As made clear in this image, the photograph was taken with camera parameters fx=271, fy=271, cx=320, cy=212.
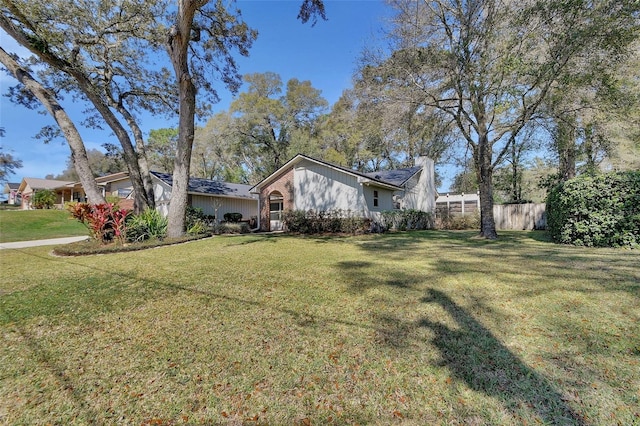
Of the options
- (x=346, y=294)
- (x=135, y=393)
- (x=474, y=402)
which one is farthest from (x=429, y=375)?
(x=135, y=393)

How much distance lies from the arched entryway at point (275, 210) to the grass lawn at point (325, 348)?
12202 mm

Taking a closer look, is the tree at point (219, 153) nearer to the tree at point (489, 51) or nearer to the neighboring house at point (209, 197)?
the neighboring house at point (209, 197)

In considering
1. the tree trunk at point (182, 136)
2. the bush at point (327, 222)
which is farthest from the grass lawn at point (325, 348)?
the bush at point (327, 222)

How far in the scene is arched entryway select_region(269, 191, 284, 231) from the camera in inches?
685

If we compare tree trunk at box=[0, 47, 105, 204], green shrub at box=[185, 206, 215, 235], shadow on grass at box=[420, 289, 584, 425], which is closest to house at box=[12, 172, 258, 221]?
green shrub at box=[185, 206, 215, 235]

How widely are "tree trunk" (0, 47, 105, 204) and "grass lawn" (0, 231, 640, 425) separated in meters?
5.61

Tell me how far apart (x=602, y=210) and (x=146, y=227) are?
14677 millimetres

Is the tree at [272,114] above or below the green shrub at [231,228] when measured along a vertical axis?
above

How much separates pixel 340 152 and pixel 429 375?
1068 inches

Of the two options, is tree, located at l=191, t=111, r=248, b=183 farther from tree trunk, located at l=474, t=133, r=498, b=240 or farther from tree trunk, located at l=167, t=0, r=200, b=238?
tree trunk, located at l=474, t=133, r=498, b=240

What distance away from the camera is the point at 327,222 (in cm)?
1398

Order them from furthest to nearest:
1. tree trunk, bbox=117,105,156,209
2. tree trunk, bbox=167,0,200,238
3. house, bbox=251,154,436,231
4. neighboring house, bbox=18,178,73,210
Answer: neighboring house, bbox=18,178,73,210 → house, bbox=251,154,436,231 → tree trunk, bbox=117,105,156,209 → tree trunk, bbox=167,0,200,238

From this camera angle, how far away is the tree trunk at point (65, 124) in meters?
9.66

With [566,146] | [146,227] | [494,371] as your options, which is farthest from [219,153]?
[494,371]
